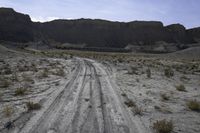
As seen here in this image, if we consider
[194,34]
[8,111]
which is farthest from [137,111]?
[194,34]

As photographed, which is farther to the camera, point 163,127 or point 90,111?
point 90,111

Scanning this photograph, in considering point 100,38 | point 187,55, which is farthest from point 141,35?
point 187,55

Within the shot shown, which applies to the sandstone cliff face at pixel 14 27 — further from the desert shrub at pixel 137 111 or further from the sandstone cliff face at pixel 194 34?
the desert shrub at pixel 137 111

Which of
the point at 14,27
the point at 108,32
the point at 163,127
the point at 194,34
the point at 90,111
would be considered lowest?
the point at 90,111

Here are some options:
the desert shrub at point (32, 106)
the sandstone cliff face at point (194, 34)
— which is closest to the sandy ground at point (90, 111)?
the desert shrub at point (32, 106)

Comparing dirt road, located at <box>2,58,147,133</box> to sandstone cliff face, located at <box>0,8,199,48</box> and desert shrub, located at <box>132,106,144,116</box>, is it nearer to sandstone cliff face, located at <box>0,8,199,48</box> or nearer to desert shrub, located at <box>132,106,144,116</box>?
desert shrub, located at <box>132,106,144,116</box>

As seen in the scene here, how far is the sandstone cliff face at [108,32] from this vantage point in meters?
152

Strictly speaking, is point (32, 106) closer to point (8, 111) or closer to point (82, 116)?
point (8, 111)

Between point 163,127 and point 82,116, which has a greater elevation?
point 163,127

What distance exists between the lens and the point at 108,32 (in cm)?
15575

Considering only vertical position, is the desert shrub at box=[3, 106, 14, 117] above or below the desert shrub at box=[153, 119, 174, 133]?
below

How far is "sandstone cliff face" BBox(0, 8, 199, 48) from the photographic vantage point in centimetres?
15162

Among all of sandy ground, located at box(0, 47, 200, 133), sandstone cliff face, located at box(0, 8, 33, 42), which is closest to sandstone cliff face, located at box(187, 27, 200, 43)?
sandstone cliff face, located at box(0, 8, 33, 42)

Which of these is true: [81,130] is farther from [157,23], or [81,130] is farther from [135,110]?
[157,23]
